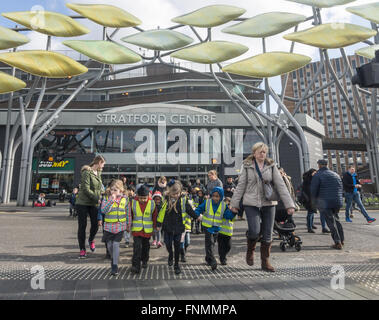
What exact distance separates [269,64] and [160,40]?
8.10 metres

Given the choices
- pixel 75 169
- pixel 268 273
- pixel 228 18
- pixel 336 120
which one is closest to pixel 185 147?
pixel 75 169

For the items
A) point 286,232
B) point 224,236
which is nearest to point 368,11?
point 286,232

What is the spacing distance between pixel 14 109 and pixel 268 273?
1586 inches

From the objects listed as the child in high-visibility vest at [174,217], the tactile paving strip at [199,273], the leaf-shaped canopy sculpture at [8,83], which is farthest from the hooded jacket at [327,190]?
the leaf-shaped canopy sculpture at [8,83]

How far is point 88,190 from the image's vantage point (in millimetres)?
4680

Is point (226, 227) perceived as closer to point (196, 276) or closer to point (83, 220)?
point (196, 276)

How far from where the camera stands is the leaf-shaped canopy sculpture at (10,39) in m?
17.3

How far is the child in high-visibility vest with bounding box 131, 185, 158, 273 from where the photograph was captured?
12.9 ft

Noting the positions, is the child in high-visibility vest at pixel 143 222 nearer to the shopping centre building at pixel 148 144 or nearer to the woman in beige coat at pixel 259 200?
the woman in beige coat at pixel 259 200

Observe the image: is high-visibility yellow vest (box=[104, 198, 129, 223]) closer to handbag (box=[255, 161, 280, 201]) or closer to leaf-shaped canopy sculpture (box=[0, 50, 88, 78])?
handbag (box=[255, 161, 280, 201])
